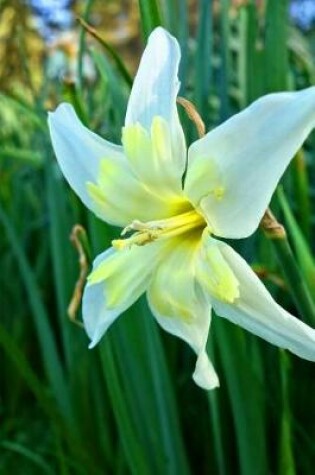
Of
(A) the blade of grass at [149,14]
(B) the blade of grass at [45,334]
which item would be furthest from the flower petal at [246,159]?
(B) the blade of grass at [45,334]

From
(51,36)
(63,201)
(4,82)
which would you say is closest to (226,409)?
(63,201)

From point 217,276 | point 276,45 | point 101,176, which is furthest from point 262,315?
point 276,45

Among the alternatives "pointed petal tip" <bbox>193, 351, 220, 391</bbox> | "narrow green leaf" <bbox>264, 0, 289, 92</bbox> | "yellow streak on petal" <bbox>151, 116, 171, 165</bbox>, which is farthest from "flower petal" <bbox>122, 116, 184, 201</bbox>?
"narrow green leaf" <bbox>264, 0, 289, 92</bbox>

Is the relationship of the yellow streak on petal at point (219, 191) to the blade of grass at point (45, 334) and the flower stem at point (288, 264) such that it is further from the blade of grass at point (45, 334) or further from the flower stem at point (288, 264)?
the blade of grass at point (45, 334)

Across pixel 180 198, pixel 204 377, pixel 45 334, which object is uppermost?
pixel 180 198

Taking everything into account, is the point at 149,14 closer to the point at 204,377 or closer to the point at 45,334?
the point at 204,377

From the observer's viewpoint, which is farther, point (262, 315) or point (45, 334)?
point (45, 334)
